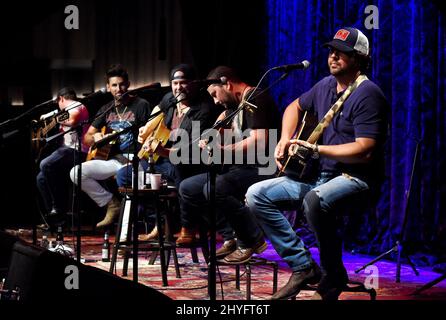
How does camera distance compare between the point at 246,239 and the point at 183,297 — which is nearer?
the point at 183,297

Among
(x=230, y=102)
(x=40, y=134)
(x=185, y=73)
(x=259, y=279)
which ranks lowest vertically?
(x=259, y=279)

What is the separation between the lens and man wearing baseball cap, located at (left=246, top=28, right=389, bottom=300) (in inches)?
161

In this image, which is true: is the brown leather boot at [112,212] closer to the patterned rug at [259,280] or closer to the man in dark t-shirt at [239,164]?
the patterned rug at [259,280]

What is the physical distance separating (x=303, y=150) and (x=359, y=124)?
35 centimetres

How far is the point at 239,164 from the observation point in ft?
17.4

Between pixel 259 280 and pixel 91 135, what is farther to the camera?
pixel 91 135

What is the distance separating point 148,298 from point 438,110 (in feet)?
12.5

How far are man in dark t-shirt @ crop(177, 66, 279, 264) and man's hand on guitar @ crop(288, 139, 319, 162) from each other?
77cm

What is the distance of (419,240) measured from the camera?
19.6 ft

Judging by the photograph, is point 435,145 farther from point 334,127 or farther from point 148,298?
point 148,298

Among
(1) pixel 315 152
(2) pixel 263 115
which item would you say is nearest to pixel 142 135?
(2) pixel 263 115

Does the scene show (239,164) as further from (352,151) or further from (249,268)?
(352,151)

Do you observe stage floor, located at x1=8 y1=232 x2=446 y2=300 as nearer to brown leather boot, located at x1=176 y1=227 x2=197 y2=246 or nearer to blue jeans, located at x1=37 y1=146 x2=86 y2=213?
brown leather boot, located at x1=176 y1=227 x2=197 y2=246

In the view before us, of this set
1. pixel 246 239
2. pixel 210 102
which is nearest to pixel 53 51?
pixel 210 102
